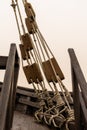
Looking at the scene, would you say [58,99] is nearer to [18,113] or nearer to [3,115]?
[18,113]

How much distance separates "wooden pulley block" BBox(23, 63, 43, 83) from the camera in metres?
4.36

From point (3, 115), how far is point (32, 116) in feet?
8.95

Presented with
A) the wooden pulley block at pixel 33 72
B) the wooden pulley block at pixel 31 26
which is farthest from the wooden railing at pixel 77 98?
the wooden pulley block at pixel 31 26

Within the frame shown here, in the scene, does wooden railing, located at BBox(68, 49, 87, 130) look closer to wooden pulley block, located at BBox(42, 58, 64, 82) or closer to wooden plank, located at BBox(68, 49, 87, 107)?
wooden plank, located at BBox(68, 49, 87, 107)

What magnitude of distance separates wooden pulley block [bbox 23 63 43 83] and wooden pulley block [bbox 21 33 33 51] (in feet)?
0.99

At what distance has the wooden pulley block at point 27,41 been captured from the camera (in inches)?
180

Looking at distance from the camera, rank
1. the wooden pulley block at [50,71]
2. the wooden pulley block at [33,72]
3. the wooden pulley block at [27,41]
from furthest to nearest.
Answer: the wooden pulley block at [27,41] < the wooden pulley block at [33,72] < the wooden pulley block at [50,71]

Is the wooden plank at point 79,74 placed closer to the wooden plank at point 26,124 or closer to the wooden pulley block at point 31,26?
the wooden plank at point 26,124

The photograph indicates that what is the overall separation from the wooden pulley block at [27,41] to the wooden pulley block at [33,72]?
303 mm

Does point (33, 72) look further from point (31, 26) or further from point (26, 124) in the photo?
point (26, 124)

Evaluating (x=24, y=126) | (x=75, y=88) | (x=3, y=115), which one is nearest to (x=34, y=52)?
(x=24, y=126)

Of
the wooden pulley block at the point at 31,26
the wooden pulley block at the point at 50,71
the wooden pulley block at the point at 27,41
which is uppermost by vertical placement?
the wooden pulley block at the point at 31,26

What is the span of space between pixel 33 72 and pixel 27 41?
1.68 feet

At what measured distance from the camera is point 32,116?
423 cm
